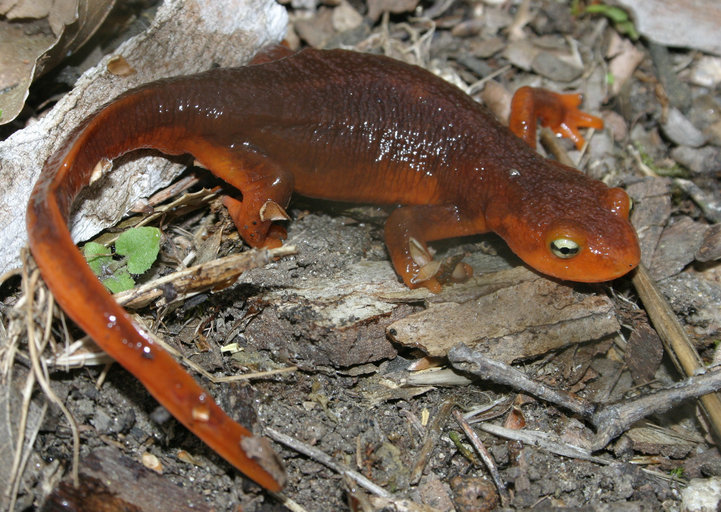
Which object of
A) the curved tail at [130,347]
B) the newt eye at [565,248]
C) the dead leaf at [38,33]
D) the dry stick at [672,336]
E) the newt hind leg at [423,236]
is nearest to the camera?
the curved tail at [130,347]

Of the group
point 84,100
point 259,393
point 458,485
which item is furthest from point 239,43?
point 458,485

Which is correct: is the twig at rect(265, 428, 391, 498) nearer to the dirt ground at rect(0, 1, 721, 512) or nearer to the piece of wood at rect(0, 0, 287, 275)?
the dirt ground at rect(0, 1, 721, 512)

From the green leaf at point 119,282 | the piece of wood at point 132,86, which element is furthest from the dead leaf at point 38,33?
the green leaf at point 119,282

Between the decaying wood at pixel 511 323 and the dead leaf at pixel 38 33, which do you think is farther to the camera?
the dead leaf at pixel 38 33

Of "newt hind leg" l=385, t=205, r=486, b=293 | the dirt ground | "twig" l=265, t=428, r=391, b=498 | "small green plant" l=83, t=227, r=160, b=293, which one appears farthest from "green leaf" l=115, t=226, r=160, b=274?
"newt hind leg" l=385, t=205, r=486, b=293

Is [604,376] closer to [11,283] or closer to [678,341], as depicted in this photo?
[678,341]

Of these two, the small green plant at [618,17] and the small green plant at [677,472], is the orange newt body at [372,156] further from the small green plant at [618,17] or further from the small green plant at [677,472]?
the small green plant at [618,17]
